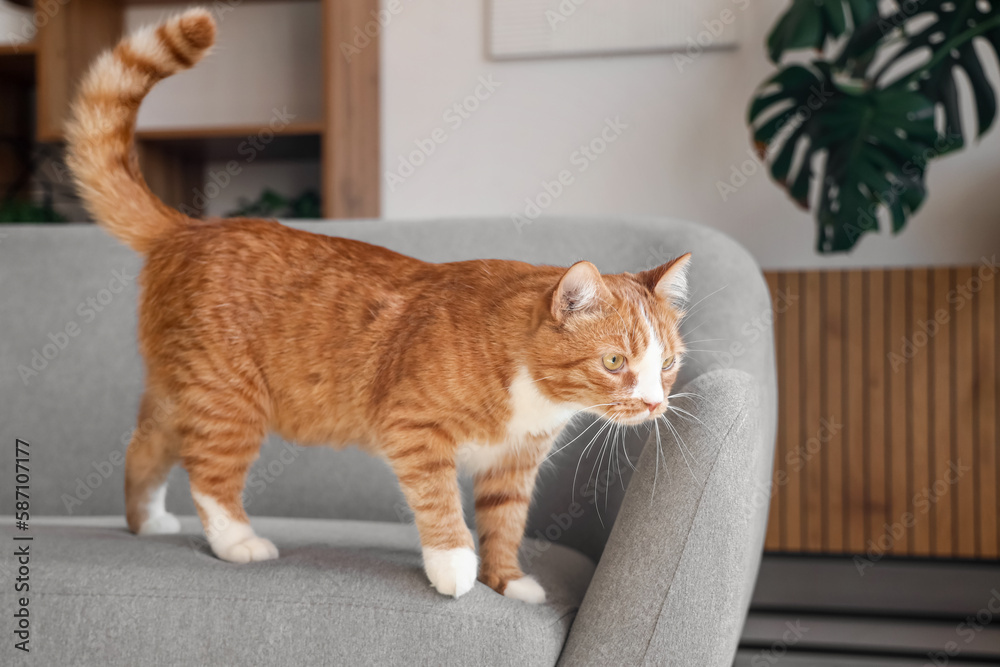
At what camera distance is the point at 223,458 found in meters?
0.92

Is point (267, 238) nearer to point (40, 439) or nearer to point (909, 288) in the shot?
point (40, 439)

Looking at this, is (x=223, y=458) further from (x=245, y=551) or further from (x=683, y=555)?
(x=683, y=555)

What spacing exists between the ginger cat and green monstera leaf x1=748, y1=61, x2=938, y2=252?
3.67 feet

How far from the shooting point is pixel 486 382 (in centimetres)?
83

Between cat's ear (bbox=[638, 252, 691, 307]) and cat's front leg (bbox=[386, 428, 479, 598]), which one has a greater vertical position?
cat's ear (bbox=[638, 252, 691, 307])

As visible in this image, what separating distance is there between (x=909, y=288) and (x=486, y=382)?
4.87ft

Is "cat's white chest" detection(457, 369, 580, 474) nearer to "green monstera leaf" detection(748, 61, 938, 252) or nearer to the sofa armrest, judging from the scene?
the sofa armrest

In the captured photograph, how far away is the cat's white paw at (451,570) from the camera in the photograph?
0.82 metres

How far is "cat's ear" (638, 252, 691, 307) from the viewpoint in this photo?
31.9 inches

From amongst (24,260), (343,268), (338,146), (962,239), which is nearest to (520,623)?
(343,268)


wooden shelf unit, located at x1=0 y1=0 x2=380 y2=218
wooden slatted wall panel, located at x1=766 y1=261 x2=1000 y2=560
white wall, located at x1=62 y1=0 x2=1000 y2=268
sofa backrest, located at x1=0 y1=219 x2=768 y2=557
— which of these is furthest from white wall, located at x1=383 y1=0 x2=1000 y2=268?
sofa backrest, located at x1=0 y1=219 x2=768 y2=557

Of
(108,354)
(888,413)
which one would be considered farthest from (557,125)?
(108,354)

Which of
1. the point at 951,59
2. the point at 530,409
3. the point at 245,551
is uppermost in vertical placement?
the point at 951,59

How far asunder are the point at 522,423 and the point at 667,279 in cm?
22
